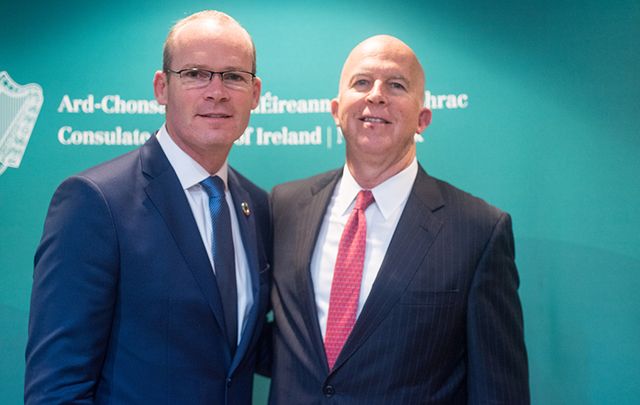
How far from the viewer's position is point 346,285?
209 centimetres

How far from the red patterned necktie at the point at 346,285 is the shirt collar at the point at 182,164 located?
0.54 m

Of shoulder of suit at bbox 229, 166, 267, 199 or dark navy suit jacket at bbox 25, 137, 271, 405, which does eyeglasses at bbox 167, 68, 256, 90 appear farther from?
shoulder of suit at bbox 229, 166, 267, 199

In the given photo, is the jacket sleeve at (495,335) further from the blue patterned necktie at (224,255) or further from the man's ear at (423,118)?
the blue patterned necktie at (224,255)

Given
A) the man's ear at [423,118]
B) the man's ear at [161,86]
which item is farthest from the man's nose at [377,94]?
the man's ear at [161,86]

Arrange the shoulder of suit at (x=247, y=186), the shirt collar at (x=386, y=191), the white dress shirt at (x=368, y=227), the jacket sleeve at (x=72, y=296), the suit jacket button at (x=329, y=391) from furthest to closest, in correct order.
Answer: the shoulder of suit at (x=247, y=186) < the shirt collar at (x=386, y=191) < the white dress shirt at (x=368, y=227) < the suit jacket button at (x=329, y=391) < the jacket sleeve at (x=72, y=296)

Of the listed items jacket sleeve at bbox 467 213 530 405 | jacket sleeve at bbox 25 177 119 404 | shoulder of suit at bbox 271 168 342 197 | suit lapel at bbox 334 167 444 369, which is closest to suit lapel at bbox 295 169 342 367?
shoulder of suit at bbox 271 168 342 197

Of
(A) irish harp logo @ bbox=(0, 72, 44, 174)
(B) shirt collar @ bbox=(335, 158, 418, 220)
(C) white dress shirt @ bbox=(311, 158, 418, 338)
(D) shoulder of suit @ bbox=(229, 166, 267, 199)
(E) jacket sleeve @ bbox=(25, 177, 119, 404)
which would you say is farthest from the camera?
(A) irish harp logo @ bbox=(0, 72, 44, 174)

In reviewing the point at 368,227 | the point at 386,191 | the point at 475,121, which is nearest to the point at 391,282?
the point at 368,227

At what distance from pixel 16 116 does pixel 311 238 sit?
1.77m

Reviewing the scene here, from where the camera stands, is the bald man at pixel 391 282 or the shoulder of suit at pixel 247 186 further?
the shoulder of suit at pixel 247 186

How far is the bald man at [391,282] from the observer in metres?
2.00

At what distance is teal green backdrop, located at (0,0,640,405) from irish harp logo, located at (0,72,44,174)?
33 mm

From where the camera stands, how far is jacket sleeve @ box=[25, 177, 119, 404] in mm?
1718

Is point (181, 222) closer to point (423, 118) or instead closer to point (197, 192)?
point (197, 192)
